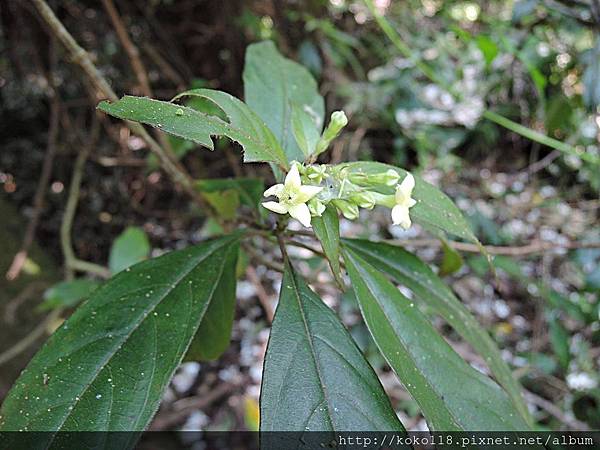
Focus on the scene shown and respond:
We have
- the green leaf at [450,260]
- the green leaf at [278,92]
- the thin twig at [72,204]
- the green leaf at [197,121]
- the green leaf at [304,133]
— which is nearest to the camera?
the green leaf at [197,121]

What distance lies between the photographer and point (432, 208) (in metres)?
0.65

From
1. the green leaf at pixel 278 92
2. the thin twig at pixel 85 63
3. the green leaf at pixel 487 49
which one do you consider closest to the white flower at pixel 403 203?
the green leaf at pixel 278 92

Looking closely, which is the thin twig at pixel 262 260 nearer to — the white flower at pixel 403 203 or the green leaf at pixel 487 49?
the white flower at pixel 403 203

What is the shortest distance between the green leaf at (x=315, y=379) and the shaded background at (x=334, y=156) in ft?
2.94

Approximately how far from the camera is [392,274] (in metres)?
0.81

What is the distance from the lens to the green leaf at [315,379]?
54 cm

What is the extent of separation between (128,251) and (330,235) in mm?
892

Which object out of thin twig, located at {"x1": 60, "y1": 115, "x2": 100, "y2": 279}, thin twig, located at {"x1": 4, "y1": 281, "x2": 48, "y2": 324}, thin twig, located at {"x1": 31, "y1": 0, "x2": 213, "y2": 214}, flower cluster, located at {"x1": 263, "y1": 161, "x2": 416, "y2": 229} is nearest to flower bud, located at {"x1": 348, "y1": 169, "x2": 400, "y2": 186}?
flower cluster, located at {"x1": 263, "y1": 161, "x2": 416, "y2": 229}

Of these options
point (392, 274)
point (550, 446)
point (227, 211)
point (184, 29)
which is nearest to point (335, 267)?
point (392, 274)

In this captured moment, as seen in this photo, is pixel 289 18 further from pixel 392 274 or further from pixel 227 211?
pixel 392 274

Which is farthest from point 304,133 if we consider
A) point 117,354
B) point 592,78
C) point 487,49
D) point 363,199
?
point 592,78

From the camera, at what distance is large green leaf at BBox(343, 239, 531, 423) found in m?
0.77

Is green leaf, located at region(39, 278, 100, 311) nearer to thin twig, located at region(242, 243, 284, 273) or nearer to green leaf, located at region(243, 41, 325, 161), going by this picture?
thin twig, located at region(242, 243, 284, 273)

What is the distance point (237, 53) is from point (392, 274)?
125 centimetres
